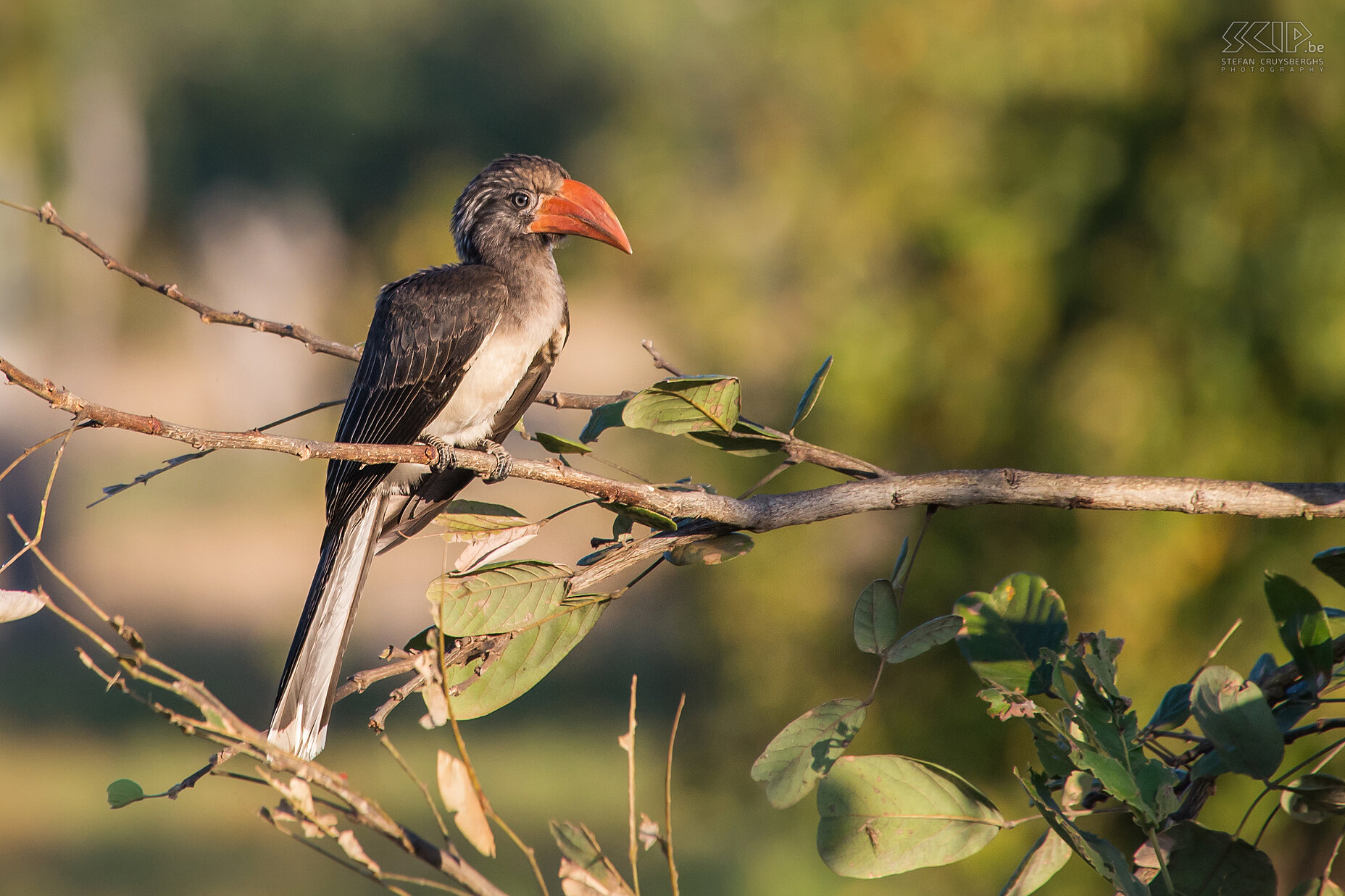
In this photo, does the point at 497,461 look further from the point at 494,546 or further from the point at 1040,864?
the point at 1040,864

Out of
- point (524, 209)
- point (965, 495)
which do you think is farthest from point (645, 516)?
point (524, 209)

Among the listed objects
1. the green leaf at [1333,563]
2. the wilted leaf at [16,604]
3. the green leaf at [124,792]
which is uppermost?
the wilted leaf at [16,604]

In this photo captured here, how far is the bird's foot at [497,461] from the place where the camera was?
225 cm

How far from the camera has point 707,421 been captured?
193cm

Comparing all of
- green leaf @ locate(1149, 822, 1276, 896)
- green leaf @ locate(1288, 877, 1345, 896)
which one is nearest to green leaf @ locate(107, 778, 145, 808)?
green leaf @ locate(1149, 822, 1276, 896)

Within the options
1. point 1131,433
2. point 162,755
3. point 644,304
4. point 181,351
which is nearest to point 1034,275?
point 1131,433

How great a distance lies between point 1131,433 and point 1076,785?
283 centimetres

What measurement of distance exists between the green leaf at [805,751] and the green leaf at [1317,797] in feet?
2.04

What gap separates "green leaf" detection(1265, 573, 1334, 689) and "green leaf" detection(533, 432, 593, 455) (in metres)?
1.14

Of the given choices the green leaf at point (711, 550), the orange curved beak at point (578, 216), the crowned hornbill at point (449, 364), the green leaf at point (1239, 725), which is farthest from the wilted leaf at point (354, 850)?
the orange curved beak at point (578, 216)

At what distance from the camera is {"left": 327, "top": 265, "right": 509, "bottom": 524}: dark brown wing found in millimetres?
3479

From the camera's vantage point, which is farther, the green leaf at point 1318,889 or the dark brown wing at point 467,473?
the dark brown wing at point 467,473

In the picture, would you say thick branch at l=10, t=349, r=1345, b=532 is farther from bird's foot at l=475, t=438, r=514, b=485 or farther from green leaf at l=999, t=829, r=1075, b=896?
green leaf at l=999, t=829, r=1075, b=896

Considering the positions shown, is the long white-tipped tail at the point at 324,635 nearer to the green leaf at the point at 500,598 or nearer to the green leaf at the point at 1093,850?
the green leaf at the point at 500,598
